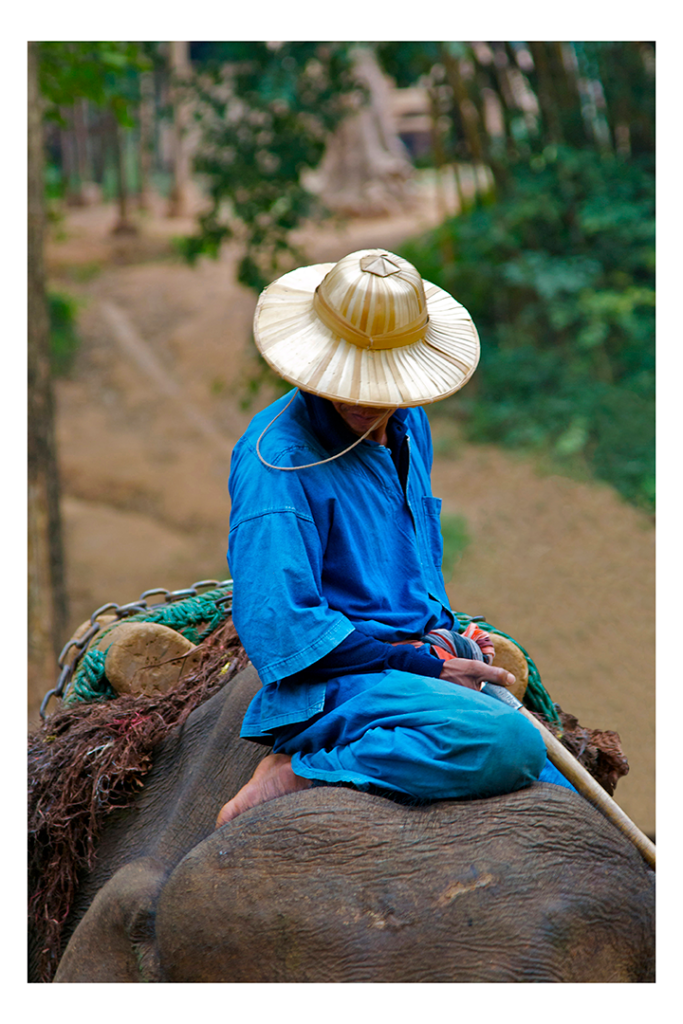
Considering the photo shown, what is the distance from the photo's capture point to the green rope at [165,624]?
2668mm

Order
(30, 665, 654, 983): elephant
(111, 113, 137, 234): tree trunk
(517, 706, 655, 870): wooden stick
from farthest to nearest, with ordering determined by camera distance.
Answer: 1. (111, 113, 137, 234): tree trunk
2. (517, 706, 655, 870): wooden stick
3. (30, 665, 654, 983): elephant

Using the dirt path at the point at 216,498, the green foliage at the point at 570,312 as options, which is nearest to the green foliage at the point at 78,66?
the dirt path at the point at 216,498

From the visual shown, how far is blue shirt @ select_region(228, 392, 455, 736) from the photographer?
176cm

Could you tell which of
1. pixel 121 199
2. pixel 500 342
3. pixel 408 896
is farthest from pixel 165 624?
pixel 121 199

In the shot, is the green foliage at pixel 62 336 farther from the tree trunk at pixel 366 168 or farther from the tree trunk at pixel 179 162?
the tree trunk at pixel 366 168

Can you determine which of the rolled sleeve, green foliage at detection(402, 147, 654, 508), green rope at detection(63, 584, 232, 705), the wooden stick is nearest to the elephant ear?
the rolled sleeve

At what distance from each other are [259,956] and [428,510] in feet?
3.44

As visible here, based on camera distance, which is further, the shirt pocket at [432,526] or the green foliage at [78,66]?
the green foliage at [78,66]

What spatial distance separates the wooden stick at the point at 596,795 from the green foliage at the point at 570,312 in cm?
586

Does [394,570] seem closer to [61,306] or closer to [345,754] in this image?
[345,754]

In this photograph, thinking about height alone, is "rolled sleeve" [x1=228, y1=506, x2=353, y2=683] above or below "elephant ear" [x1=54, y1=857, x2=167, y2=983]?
above

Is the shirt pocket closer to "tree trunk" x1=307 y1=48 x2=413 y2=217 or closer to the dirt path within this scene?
the dirt path

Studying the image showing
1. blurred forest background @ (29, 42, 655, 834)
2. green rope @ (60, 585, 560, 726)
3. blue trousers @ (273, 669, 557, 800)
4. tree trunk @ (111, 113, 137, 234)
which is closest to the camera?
blue trousers @ (273, 669, 557, 800)

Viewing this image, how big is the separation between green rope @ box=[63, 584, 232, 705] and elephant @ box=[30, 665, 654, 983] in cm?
98
